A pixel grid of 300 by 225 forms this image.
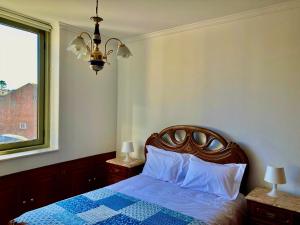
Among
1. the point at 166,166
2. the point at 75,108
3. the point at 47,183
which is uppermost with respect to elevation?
the point at 75,108

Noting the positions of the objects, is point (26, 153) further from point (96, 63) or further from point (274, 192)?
point (274, 192)

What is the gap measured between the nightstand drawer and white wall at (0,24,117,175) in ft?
7.61

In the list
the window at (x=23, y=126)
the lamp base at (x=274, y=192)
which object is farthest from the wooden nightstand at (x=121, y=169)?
the lamp base at (x=274, y=192)

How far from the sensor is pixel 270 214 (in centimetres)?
219

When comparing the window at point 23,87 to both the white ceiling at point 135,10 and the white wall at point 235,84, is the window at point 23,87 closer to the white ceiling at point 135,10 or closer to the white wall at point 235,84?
the white ceiling at point 135,10

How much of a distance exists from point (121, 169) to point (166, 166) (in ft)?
2.28

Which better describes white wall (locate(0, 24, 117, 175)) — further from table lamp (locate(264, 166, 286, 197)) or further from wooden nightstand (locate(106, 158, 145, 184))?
table lamp (locate(264, 166, 286, 197))

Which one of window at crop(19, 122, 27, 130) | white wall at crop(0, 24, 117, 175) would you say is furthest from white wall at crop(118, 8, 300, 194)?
window at crop(19, 122, 27, 130)

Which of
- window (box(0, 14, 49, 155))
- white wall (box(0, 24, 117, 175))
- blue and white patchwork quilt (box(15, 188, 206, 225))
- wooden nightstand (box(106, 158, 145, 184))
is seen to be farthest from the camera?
wooden nightstand (box(106, 158, 145, 184))

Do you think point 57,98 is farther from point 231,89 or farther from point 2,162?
point 231,89

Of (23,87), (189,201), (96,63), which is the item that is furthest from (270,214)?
(23,87)

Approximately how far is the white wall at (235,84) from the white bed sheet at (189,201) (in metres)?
0.55

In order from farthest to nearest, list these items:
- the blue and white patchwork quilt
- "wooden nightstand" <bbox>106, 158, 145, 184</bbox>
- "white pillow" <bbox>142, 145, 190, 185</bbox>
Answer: "wooden nightstand" <bbox>106, 158, 145, 184</bbox>, "white pillow" <bbox>142, 145, 190, 185</bbox>, the blue and white patchwork quilt

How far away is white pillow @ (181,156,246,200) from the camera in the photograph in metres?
2.52
